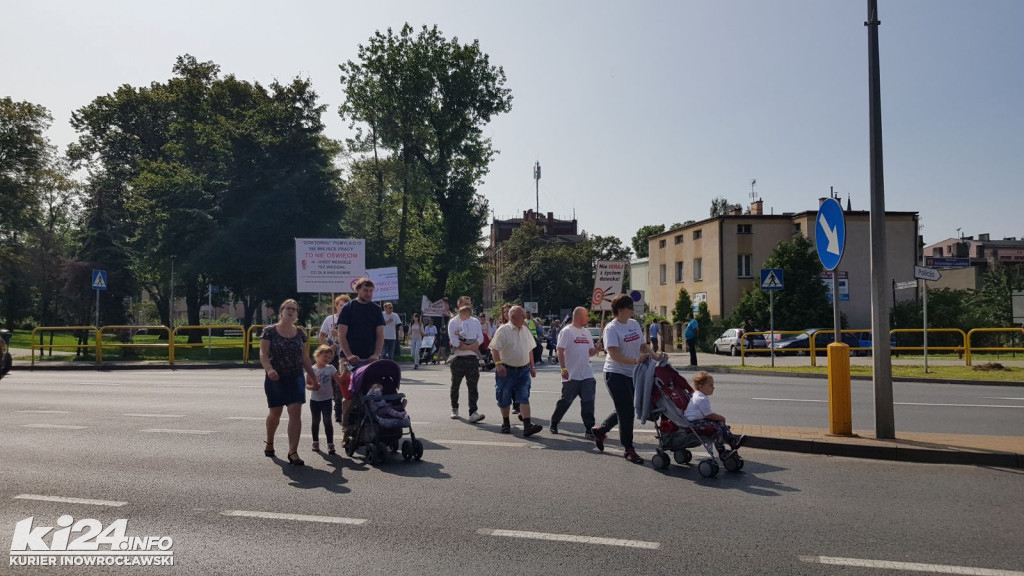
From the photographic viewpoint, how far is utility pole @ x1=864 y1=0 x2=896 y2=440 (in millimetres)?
9094

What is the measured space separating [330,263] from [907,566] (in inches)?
1024

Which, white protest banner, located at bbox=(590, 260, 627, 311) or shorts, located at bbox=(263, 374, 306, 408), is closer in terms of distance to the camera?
shorts, located at bbox=(263, 374, 306, 408)

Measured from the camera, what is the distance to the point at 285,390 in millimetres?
8492

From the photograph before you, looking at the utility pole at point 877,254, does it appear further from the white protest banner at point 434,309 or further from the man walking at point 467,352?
the white protest banner at point 434,309

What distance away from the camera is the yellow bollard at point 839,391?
9125 millimetres

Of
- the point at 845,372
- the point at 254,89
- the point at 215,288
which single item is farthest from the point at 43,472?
the point at 254,89

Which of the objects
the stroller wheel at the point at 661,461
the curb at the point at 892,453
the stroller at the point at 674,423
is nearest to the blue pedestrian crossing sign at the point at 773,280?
the curb at the point at 892,453

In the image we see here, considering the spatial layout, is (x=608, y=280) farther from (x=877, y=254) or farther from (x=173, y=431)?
(x=173, y=431)

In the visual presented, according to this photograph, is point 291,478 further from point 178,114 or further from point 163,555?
point 178,114

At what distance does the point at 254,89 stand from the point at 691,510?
45581 millimetres

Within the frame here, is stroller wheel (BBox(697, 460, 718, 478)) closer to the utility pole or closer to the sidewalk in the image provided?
the sidewalk

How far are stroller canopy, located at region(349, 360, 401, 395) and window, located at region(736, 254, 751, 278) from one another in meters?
46.3

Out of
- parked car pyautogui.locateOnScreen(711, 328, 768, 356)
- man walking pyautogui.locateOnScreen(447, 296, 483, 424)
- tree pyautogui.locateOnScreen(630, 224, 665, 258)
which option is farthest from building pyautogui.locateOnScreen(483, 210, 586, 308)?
man walking pyautogui.locateOnScreen(447, 296, 483, 424)

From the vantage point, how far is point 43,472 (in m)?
7.90
